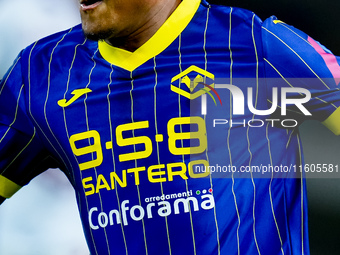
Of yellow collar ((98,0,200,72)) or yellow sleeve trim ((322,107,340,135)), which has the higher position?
yellow collar ((98,0,200,72))

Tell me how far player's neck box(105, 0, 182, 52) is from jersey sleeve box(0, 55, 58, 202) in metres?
0.20

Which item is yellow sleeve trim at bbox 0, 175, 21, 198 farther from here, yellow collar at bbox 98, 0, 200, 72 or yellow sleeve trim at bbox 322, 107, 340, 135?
yellow sleeve trim at bbox 322, 107, 340, 135

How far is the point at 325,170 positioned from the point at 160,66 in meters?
0.43

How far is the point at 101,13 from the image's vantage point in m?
1.04

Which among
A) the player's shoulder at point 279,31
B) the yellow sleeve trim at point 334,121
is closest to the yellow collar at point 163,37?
the player's shoulder at point 279,31

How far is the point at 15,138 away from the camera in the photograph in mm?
1128

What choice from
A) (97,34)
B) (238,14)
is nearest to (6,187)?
(97,34)

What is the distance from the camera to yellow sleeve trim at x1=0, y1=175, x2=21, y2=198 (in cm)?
115

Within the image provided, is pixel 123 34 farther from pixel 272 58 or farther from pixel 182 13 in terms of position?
pixel 272 58

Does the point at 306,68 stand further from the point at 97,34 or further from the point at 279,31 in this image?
the point at 97,34

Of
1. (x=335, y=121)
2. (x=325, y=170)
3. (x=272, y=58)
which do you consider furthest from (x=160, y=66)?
(x=325, y=170)
